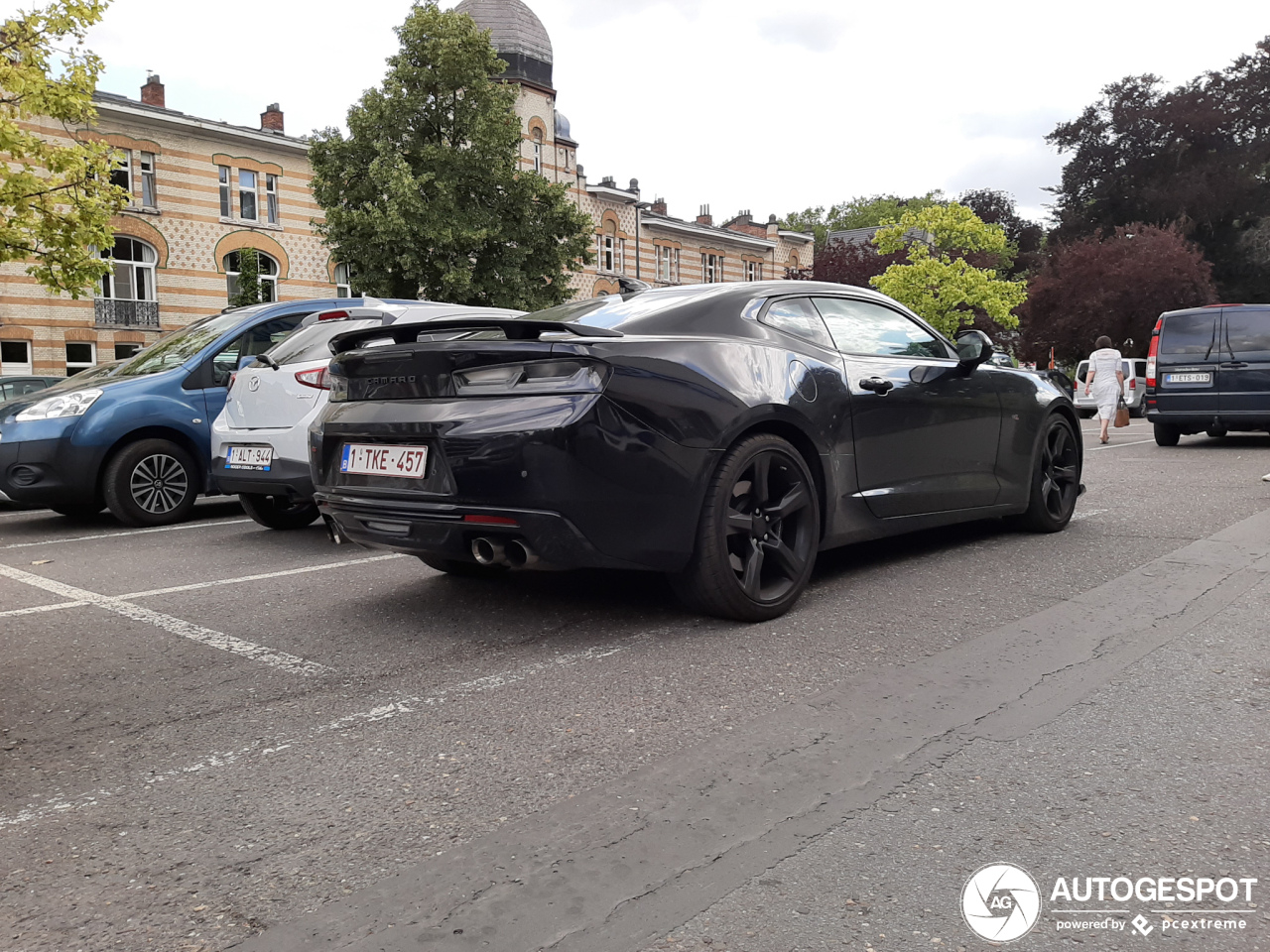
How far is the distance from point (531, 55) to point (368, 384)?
45.8 meters

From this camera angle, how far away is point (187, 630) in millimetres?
4559

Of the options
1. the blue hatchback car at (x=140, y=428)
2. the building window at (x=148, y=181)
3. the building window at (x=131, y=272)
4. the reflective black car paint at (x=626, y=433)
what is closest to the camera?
the reflective black car paint at (x=626, y=433)

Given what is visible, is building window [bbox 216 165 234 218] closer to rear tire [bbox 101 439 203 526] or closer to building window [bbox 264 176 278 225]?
building window [bbox 264 176 278 225]

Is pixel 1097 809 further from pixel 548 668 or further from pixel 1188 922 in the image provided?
pixel 548 668

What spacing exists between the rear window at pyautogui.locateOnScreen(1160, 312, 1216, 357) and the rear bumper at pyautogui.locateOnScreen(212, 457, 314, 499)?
12.4 metres

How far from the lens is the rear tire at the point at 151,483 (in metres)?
8.33

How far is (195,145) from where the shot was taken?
33.4 metres

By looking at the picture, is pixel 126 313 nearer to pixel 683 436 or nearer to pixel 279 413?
pixel 279 413

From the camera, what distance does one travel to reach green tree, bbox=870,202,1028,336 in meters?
42.4

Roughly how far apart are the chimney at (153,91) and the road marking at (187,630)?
34.9 metres

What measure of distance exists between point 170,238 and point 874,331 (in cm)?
3217

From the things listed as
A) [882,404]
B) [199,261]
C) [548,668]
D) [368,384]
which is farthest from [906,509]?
[199,261]

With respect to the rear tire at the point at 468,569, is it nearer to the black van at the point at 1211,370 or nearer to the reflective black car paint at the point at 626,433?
the reflective black car paint at the point at 626,433

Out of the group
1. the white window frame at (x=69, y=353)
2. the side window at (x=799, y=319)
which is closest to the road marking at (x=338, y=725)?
the side window at (x=799, y=319)
